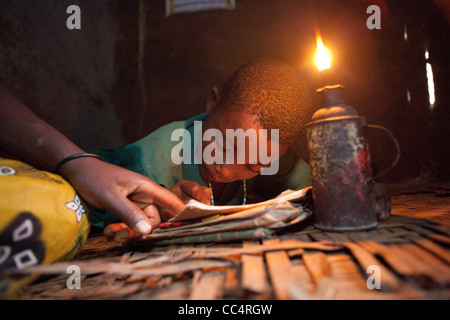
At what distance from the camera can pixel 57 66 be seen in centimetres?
194

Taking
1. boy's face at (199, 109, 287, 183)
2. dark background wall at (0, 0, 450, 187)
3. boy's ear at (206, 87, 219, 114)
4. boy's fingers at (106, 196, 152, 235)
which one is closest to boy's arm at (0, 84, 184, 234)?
boy's fingers at (106, 196, 152, 235)

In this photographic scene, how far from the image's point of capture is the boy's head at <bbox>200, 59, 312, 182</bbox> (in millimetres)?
1271

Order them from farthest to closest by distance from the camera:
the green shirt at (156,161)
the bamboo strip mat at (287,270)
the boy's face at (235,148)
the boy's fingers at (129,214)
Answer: the green shirt at (156,161)
the boy's face at (235,148)
the boy's fingers at (129,214)
the bamboo strip mat at (287,270)

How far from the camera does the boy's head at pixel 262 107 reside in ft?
4.17

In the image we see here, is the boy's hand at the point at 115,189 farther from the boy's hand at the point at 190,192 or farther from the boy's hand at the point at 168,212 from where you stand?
the boy's hand at the point at 190,192

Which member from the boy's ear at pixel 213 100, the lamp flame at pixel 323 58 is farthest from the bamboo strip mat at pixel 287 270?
the boy's ear at pixel 213 100

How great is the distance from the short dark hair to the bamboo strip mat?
2.16 feet

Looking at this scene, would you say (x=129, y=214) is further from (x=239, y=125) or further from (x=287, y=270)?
(x=239, y=125)

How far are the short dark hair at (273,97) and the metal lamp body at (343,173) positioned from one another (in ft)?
1.64

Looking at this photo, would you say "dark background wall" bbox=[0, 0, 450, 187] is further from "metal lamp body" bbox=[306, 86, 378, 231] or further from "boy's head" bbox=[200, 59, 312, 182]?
"metal lamp body" bbox=[306, 86, 378, 231]

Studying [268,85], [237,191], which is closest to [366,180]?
[268,85]

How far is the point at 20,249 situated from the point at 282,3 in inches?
90.8

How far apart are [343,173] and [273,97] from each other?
628 mm

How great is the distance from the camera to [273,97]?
4.18ft
